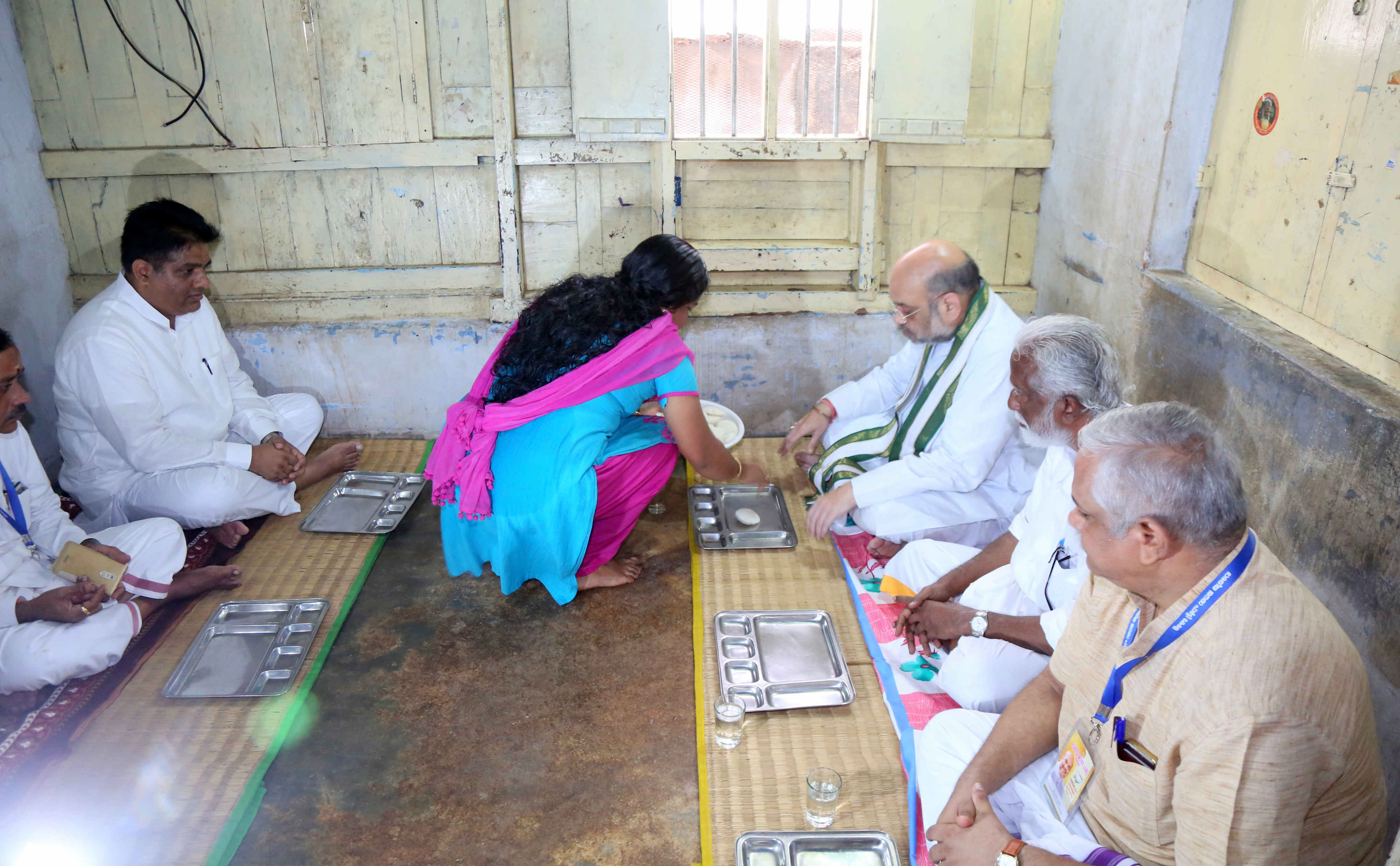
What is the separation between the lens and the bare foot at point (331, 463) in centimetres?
396

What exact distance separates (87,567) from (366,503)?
115cm

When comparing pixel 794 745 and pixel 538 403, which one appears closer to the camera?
pixel 794 745

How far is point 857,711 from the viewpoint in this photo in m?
2.65

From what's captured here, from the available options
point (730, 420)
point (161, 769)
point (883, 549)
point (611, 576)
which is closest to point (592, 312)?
point (611, 576)

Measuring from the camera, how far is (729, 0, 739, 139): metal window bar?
4121 mm

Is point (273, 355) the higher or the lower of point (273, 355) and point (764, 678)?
A: the higher

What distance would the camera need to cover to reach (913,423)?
338 centimetres

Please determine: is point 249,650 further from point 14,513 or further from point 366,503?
point 366,503

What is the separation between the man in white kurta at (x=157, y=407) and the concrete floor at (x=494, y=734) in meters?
0.65

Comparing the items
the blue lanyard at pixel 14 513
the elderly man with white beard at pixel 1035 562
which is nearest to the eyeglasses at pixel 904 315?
the elderly man with white beard at pixel 1035 562

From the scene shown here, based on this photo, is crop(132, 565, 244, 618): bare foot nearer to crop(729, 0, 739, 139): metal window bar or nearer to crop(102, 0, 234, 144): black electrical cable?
crop(102, 0, 234, 144): black electrical cable

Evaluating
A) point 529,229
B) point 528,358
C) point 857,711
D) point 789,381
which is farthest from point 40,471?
point 789,381

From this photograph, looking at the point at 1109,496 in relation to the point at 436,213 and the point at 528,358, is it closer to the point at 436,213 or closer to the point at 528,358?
the point at 528,358

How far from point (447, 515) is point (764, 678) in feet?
4.14
